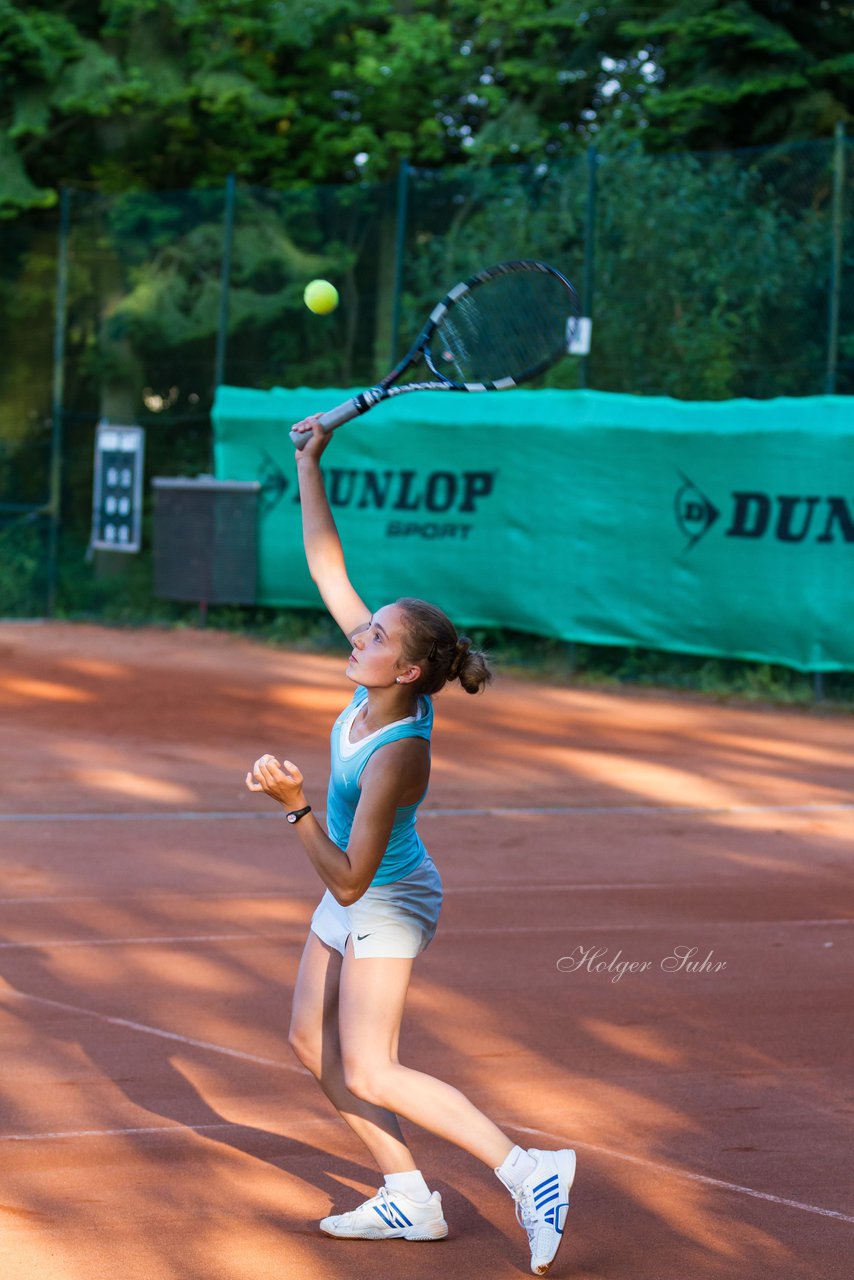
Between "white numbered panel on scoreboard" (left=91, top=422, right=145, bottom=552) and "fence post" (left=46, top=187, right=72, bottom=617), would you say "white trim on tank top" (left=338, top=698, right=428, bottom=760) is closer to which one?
"white numbered panel on scoreboard" (left=91, top=422, right=145, bottom=552)

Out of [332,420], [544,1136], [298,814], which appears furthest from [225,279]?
[298,814]

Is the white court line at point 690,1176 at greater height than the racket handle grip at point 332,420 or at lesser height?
lesser

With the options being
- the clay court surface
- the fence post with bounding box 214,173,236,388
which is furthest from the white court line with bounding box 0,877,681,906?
the fence post with bounding box 214,173,236,388

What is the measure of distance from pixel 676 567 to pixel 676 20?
31.8 feet

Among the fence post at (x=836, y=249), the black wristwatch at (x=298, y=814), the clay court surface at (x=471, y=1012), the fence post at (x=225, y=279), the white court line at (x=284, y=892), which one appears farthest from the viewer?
the fence post at (x=225, y=279)

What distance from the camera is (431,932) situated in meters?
4.15

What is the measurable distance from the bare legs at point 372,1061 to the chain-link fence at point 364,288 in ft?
35.8

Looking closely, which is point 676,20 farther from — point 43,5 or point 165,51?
point 43,5

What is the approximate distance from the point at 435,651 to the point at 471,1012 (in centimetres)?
237

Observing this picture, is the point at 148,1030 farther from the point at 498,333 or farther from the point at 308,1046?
the point at 498,333

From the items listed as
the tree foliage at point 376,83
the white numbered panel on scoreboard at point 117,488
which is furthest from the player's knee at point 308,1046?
the tree foliage at point 376,83

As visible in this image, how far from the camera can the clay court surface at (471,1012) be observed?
420cm

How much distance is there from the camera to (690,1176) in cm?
459

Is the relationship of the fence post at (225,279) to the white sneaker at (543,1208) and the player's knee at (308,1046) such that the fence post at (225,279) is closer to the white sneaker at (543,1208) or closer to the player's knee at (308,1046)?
the player's knee at (308,1046)
